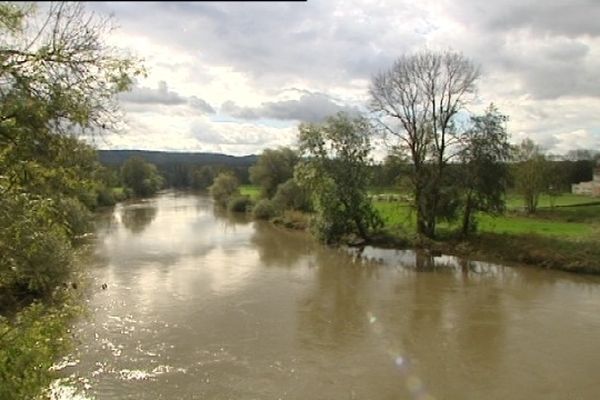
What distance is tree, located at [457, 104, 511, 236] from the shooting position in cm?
2700

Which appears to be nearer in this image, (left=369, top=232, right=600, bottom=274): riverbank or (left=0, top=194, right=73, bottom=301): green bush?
(left=0, top=194, right=73, bottom=301): green bush

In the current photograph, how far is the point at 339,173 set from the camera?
30.2 m

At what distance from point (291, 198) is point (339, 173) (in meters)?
13.4

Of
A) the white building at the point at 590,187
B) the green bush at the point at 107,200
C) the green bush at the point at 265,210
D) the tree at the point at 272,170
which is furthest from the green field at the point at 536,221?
the green bush at the point at 107,200

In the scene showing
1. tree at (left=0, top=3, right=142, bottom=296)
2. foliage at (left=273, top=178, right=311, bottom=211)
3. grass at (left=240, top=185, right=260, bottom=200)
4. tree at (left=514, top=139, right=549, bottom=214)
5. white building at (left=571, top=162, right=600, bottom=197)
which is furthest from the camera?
grass at (left=240, top=185, right=260, bottom=200)

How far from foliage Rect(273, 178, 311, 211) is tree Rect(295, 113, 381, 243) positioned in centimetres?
1059

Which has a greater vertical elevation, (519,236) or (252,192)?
(252,192)

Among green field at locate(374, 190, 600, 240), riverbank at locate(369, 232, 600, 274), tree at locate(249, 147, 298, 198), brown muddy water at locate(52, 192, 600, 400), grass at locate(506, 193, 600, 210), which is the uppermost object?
tree at locate(249, 147, 298, 198)

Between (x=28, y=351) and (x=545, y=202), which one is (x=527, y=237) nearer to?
(x=545, y=202)

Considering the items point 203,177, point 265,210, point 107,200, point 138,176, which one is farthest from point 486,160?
point 203,177

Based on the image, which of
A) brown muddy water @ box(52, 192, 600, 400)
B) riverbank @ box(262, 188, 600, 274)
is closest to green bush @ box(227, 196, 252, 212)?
riverbank @ box(262, 188, 600, 274)

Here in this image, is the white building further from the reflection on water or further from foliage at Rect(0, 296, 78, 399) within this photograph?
foliage at Rect(0, 296, 78, 399)

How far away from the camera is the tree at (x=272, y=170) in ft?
159

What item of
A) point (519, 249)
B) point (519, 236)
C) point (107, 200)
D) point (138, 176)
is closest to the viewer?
point (519, 249)
